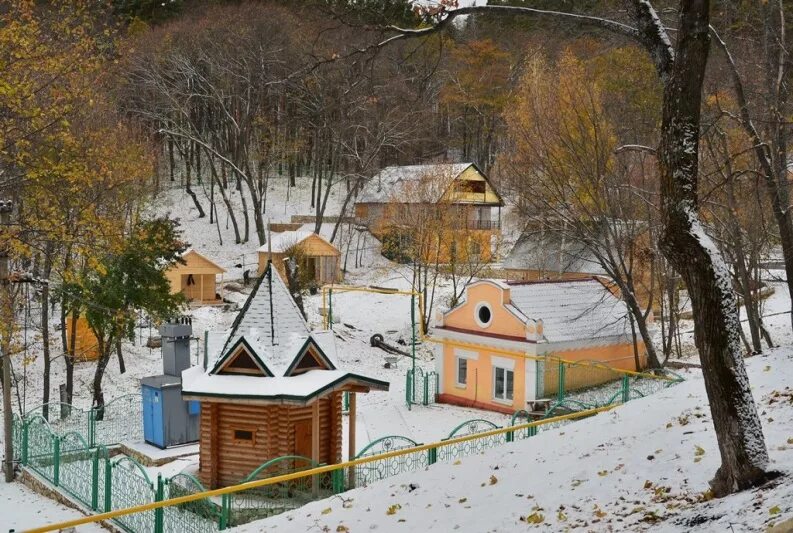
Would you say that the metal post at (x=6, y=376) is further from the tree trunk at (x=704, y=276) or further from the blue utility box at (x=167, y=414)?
the tree trunk at (x=704, y=276)

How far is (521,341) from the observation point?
22.5 meters

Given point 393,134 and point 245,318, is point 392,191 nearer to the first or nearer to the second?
point 393,134

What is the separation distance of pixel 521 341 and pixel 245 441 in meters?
9.90

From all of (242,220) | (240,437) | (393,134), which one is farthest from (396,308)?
(240,437)

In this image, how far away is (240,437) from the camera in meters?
15.2

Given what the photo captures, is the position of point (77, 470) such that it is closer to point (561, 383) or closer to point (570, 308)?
point (561, 383)

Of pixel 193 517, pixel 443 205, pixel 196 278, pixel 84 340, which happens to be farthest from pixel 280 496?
pixel 196 278

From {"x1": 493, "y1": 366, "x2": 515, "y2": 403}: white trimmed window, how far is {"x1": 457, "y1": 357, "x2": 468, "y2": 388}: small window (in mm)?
1193

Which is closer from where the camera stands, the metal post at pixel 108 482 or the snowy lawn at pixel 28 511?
the metal post at pixel 108 482

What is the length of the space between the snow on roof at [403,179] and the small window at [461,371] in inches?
458

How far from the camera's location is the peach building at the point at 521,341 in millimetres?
22406

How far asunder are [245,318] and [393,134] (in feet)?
90.6

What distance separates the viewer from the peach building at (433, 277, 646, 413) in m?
22.4

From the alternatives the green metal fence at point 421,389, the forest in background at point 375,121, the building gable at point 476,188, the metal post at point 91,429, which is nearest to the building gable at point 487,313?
the green metal fence at point 421,389
